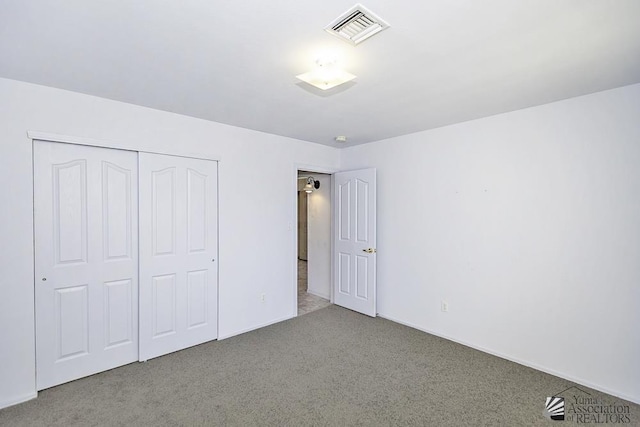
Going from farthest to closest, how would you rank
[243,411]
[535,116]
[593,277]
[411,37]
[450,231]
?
[450,231] < [535,116] < [593,277] < [243,411] < [411,37]

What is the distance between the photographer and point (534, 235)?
2900mm

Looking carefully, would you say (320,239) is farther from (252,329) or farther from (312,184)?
(252,329)

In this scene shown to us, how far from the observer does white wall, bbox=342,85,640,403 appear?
8.08ft

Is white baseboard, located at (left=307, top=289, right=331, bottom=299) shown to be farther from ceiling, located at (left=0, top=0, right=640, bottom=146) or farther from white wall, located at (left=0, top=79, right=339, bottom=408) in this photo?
ceiling, located at (left=0, top=0, right=640, bottom=146)

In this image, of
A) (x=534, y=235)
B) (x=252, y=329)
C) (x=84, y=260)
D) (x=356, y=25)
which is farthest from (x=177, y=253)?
(x=534, y=235)

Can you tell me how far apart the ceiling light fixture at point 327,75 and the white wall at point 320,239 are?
319 centimetres

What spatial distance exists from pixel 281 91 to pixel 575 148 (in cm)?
261

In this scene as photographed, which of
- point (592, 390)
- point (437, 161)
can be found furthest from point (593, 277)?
point (437, 161)

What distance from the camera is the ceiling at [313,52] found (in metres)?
1.52

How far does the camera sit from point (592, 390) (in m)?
2.54

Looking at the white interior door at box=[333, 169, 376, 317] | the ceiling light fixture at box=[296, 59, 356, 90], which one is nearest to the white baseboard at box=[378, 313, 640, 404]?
the white interior door at box=[333, 169, 376, 317]

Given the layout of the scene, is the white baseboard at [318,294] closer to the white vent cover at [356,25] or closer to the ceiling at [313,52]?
the ceiling at [313,52]

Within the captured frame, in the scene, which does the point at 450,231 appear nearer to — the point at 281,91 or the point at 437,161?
the point at 437,161

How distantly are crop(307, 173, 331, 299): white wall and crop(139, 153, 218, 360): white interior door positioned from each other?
214 cm
